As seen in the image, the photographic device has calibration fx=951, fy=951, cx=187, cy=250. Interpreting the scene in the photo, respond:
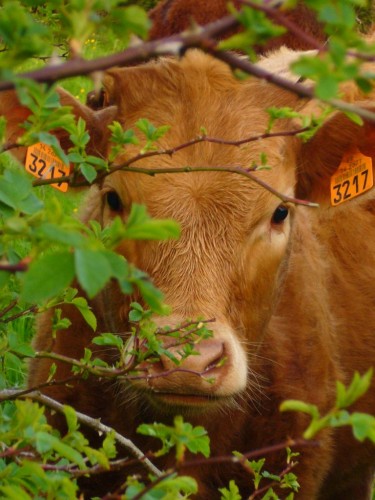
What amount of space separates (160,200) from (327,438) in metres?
1.41

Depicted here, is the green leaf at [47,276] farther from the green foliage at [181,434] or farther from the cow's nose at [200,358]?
the cow's nose at [200,358]

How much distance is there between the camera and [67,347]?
12.5 ft

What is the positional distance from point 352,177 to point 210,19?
3.40ft

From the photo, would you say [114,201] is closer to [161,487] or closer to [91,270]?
[161,487]

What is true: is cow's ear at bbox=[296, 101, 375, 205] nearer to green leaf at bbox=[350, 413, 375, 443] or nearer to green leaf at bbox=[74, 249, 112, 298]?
green leaf at bbox=[350, 413, 375, 443]

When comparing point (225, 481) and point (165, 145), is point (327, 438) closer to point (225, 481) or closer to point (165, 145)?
point (225, 481)

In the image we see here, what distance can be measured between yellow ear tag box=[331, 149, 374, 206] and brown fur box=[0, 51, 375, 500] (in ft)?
0.13

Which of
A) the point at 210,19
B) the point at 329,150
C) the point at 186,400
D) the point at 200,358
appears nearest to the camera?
the point at 200,358

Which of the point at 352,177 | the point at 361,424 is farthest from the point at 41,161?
the point at 361,424

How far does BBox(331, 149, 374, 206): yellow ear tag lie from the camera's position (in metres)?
3.71

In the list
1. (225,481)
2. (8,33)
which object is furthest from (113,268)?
(225,481)

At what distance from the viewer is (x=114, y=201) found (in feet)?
11.6

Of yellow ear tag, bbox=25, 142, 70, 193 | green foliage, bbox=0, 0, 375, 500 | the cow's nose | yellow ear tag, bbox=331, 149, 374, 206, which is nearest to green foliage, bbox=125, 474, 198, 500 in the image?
green foliage, bbox=0, 0, 375, 500

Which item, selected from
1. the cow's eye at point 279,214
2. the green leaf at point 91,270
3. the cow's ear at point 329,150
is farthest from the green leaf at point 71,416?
the cow's ear at point 329,150
